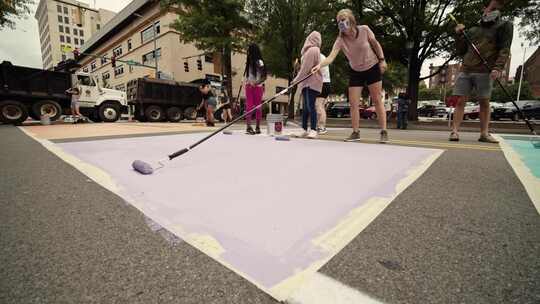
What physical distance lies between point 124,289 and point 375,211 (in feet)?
3.49

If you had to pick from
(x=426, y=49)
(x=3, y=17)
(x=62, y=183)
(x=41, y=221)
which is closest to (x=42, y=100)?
(x=3, y=17)

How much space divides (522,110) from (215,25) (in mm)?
21330

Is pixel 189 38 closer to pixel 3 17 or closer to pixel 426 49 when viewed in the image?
pixel 3 17

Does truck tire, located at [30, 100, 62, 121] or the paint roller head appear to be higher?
truck tire, located at [30, 100, 62, 121]

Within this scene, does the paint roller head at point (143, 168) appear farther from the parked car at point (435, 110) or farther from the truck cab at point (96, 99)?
the parked car at point (435, 110)

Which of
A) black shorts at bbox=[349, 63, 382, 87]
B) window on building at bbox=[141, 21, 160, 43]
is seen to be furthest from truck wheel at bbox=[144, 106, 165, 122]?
window on building at bbox=[141, 21, 160, 43]

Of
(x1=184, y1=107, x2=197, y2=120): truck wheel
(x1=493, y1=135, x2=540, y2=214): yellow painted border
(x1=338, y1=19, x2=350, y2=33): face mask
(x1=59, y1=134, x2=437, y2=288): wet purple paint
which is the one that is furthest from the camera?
(x1=184, y1=107, x2=197, y2=120): truck wheel

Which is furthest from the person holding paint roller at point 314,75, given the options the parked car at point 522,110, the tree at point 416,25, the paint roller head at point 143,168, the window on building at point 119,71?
the window on building at point 119,71

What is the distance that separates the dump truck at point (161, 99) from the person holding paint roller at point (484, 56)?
43.8ft

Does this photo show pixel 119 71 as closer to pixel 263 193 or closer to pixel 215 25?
pixel 215 25

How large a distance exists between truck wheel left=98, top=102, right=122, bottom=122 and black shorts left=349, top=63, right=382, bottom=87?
12634 mm

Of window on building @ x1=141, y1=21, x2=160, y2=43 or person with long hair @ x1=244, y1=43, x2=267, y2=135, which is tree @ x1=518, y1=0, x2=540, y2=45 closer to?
person with long hair @ x1=244, y1=43, x2=267, y2=135

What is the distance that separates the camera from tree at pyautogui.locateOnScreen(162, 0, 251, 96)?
15562 millimetres

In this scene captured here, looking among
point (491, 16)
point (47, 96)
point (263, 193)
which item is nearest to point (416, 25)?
point (491, 16)
